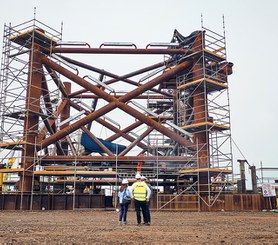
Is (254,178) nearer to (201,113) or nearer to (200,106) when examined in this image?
(201,113)

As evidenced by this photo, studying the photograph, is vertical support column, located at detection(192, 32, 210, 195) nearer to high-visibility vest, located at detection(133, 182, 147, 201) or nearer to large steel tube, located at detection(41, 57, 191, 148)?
large steel tube, located at detection(41, 57, 191, 148)

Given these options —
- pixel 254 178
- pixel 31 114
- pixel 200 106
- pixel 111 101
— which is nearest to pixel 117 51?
pixel 111 101

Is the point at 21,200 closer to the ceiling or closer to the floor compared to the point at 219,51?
closer to the floor

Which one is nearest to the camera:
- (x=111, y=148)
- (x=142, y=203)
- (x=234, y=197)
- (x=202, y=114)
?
(x=142, y=203)

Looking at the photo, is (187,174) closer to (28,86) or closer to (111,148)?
(111,148)

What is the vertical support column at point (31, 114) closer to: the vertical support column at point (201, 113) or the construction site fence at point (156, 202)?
the construction site fence at point (156, 202)

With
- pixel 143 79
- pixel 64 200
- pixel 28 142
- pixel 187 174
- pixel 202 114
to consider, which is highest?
pixel 143 79

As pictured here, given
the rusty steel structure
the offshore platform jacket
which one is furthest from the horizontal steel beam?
the offshore platform jacket

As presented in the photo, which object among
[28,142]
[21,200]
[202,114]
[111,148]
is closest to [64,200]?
[21,200]

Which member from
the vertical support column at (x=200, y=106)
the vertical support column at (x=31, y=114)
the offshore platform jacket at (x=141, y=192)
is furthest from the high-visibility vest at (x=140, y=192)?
the vertical support column at (x=31, y=114)

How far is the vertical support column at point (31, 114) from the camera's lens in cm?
2758

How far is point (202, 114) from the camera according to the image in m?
29.4

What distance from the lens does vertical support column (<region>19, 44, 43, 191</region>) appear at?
90.5 feet

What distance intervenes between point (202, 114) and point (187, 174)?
5.40m
